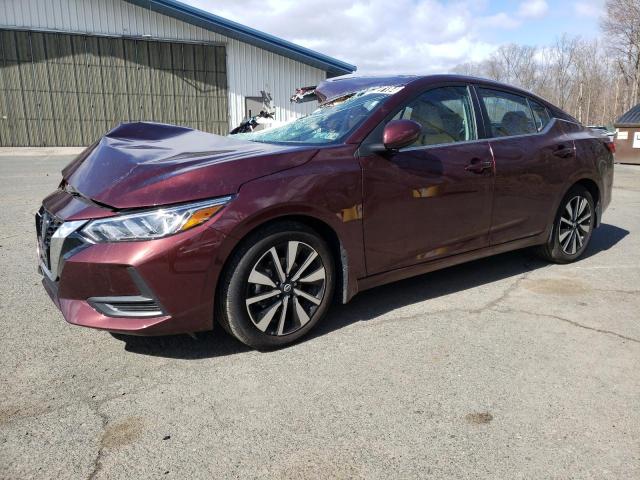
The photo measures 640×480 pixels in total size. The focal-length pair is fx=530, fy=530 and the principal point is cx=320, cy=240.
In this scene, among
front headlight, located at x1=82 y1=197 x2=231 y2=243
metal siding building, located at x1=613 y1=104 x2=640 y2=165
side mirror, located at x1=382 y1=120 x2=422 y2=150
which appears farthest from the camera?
metal siding building, located at x1=613 y1=104 x2=640 y2=165

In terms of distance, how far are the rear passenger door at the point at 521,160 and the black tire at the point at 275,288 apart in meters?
1.64

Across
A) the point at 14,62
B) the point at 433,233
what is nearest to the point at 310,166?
the point at 433,233

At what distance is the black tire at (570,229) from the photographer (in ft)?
15.6

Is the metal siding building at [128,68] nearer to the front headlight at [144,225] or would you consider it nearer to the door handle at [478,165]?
the door handle at [478,165]

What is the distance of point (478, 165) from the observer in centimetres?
391

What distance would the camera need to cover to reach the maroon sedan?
2.76 metres

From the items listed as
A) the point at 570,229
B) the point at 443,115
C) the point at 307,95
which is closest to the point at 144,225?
the point at 443,115

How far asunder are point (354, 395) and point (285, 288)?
0.78 m

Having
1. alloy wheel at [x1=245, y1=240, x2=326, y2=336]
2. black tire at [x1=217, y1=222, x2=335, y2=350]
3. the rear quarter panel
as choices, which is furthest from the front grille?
the rear quarter panel

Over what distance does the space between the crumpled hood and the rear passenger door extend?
5.56 ft

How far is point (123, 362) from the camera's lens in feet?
9.95

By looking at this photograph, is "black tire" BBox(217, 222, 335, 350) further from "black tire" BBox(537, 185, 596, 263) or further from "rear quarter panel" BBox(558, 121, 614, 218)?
"rear quarter panel" BBox(558, 121, 614, 218)

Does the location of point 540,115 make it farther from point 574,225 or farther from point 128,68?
point 128,68

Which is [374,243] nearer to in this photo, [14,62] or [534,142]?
[534,142]
